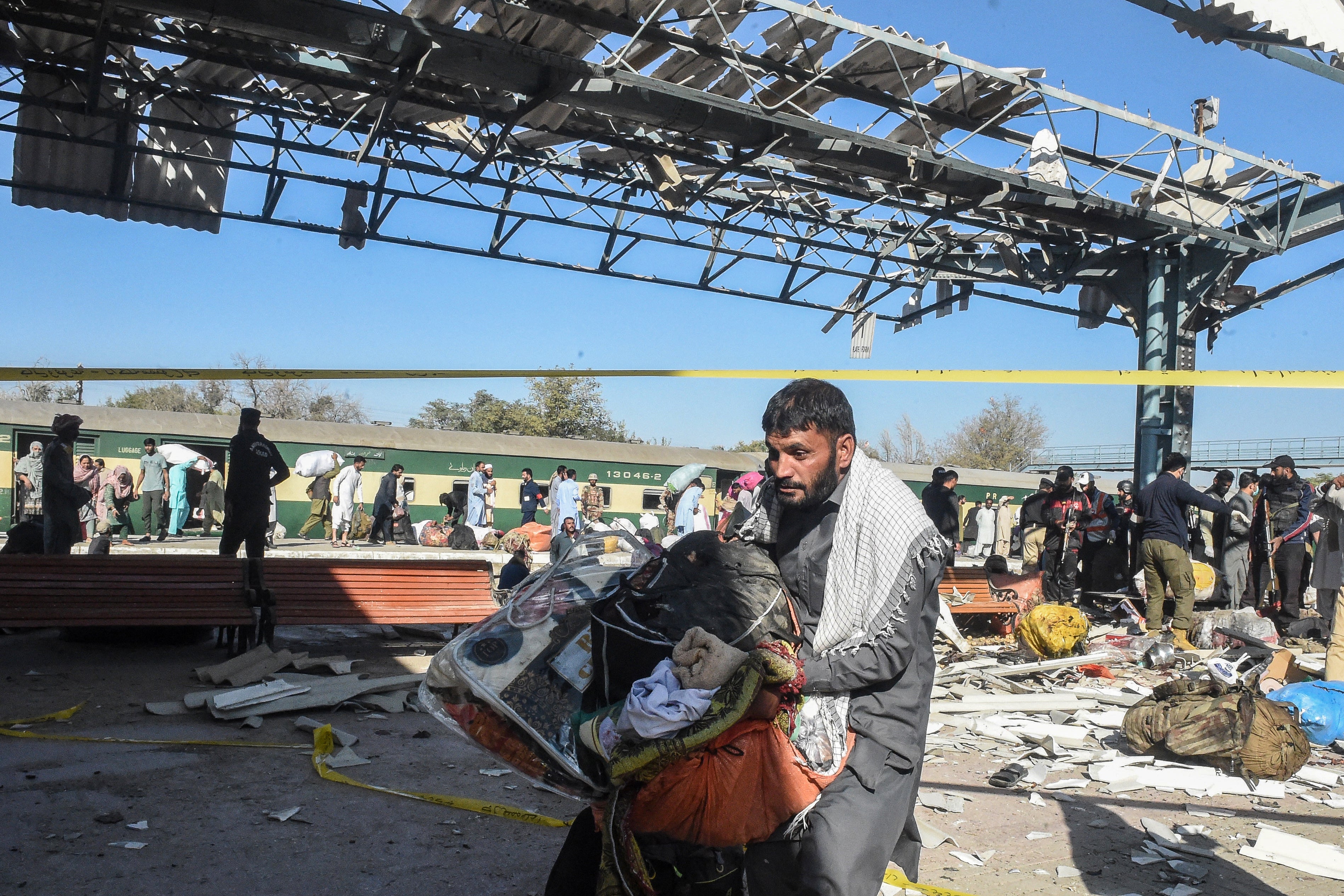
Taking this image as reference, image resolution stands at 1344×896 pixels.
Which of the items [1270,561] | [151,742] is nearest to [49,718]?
[151,742]

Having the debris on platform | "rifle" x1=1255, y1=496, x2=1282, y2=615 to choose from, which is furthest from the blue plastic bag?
"rifle" x1=1255, y1=496, x2=1282, y2=615

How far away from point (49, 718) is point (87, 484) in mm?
11331

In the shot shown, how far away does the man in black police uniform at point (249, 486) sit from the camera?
848 centimetres

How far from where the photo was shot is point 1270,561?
37.2 feet

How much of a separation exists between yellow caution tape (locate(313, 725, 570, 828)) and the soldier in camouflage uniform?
→ 1480cm

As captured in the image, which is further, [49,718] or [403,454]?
[403,454]

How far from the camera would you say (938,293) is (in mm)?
16844

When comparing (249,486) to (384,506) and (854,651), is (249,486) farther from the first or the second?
(384,506)

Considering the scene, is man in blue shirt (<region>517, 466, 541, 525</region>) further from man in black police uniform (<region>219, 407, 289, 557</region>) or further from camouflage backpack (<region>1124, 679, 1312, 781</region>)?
camouflage backpack (<region>1124, 679, 1312, 781</region>)

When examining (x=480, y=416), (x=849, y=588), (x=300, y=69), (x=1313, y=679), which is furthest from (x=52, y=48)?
(x=480, y=416)

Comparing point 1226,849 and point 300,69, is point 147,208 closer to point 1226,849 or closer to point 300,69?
point 300,69

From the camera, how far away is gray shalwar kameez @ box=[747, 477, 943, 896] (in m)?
2.24

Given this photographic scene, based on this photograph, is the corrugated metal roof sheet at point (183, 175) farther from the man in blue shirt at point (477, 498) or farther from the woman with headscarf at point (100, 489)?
the man in blue shirt at point (477, 498)

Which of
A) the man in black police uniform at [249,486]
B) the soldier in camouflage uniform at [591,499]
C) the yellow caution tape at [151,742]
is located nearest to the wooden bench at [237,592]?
the man in black police uniform at [249,486]
